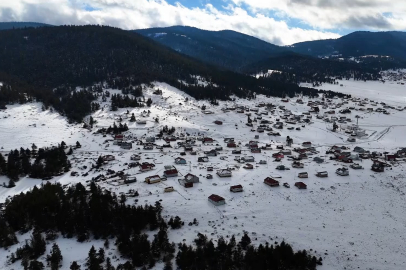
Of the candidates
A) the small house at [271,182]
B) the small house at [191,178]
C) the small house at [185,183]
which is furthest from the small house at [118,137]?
the small house at [271,182]

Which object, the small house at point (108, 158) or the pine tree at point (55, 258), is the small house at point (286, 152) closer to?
the small house at point (108, 158)

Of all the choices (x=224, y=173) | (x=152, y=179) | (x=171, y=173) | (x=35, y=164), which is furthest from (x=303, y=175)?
(x=35, y=164)

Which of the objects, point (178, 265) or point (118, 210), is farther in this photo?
point (118, 210)

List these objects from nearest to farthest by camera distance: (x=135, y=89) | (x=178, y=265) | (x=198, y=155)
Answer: (x=178, y=265), (x=198, y=155), (x=135, y=89)

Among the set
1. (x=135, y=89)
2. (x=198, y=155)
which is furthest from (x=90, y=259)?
(x=135, y=89)

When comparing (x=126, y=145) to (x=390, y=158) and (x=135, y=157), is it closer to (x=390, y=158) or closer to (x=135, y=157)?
(x=135, y=157)

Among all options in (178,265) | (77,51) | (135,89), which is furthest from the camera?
(77,51)

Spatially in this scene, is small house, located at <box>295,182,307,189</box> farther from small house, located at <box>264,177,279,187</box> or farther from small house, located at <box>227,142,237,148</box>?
small house, located at <box>227,142,237,148</box>

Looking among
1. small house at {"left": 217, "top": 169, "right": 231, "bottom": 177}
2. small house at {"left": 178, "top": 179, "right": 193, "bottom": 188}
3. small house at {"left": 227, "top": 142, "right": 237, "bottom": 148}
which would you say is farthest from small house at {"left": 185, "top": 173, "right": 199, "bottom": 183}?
small house at {"left": 227, "top": 142, "right": 237, "bottom": 148}

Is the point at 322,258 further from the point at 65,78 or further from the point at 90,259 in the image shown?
the point at 65,78
